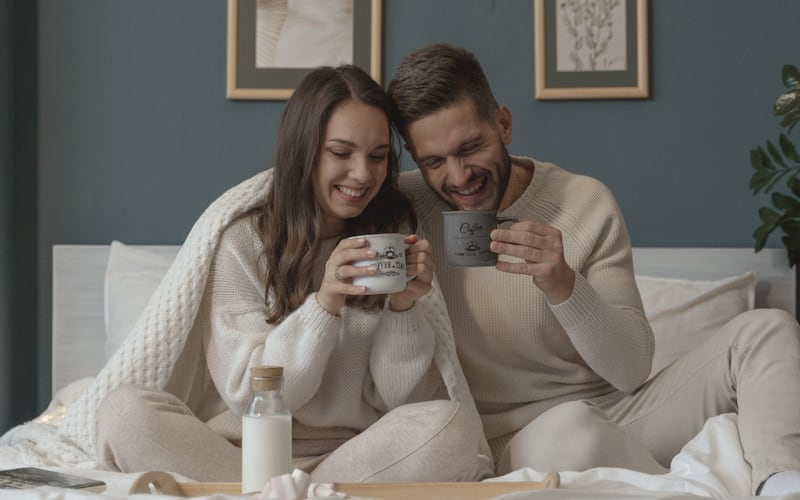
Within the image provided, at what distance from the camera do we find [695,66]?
2732 millimetres

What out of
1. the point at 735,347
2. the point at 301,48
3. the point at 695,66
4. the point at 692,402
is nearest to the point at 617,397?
the point at 692,402

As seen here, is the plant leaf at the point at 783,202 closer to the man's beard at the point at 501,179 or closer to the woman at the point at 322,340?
the man's beard at the point at 501,179

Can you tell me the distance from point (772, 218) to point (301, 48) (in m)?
1.42

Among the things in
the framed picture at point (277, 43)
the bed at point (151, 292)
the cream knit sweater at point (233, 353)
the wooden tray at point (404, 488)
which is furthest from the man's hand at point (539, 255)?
the framed picture at point (277, 43)

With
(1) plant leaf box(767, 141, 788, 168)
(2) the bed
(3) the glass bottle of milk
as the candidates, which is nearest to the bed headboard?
(2) the bed

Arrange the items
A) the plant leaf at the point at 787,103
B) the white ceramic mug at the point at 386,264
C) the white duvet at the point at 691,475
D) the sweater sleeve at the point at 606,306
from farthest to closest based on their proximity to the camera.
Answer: the plant leaf at the point at 787,103 < the sweater sleeve at the point at 606,306 < the white ceramic mug at the point at 386,264 < the white duvet at the point at 691,475

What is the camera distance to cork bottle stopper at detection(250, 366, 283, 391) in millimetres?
1224

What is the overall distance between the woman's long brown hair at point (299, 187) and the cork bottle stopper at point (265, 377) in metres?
0.49

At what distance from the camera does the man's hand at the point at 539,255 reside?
1591mm

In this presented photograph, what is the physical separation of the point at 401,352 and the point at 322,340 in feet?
0.56

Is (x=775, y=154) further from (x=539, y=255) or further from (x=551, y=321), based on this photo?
(x=539, y=255)

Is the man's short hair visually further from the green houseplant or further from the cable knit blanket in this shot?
the green houseplant

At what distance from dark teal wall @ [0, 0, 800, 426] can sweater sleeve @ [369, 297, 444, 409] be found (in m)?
1.18

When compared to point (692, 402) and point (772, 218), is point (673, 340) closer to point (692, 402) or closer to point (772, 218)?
point (772, 218)
